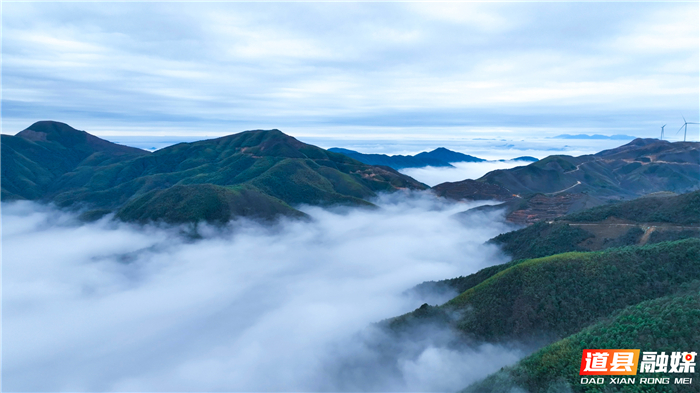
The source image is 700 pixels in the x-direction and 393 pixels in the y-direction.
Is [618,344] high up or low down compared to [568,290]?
up

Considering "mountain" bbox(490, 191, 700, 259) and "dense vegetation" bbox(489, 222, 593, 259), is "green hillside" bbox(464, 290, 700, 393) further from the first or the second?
"dense vegetation" bbox(489, 222, 593, 259)

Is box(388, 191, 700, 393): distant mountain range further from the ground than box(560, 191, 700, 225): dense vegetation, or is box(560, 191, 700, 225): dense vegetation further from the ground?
box(560, 191, 700, 225): dense vegetation

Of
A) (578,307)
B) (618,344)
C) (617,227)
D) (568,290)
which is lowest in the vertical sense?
(578,307)

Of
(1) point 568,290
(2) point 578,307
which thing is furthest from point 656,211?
(2) point 578,307

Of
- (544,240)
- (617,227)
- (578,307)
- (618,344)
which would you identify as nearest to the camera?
(618,344)

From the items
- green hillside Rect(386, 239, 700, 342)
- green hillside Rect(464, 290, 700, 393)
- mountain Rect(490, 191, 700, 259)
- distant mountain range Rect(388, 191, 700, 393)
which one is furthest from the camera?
mountain Rect(490, 191, 700, 259)

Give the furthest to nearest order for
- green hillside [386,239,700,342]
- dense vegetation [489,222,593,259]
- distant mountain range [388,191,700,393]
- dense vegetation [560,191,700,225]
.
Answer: dense vegetation [489,222,593,259] → dense vegetation [560,191,700,225] → green hillside [386,239,700,342] → distant mountain range [388,191,700,393]

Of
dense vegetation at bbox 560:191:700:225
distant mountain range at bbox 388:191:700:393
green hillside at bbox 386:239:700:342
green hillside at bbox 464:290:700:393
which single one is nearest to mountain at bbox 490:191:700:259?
dense vegetation at bbox 560:191:700:225

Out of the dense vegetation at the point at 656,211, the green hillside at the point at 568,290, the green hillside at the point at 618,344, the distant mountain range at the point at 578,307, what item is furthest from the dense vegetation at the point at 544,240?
the green hillside at the point at 618,344

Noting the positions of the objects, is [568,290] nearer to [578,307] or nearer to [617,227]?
[578,307]

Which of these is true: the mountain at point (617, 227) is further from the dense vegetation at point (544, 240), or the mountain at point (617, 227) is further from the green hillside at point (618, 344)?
the green hillside at point (618, 344)
